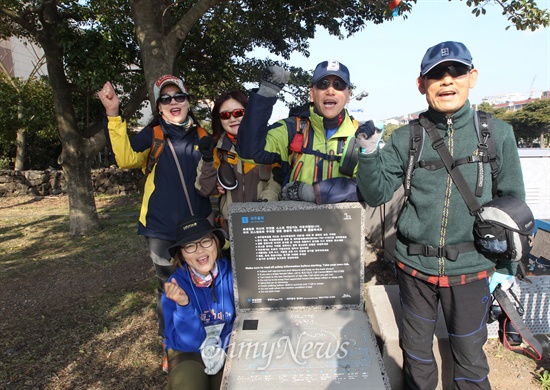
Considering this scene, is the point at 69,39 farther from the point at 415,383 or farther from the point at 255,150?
the point at 415,383

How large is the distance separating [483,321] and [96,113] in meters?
12.3

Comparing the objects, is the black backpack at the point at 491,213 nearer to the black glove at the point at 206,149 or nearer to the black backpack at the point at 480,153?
the black backpack at the point at 480,153

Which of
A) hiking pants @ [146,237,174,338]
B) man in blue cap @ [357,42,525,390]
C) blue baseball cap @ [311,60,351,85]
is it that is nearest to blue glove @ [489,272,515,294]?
man in blue cap @ [357,42,525,390]

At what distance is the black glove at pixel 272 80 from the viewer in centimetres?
221

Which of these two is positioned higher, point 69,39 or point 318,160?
point 69,39

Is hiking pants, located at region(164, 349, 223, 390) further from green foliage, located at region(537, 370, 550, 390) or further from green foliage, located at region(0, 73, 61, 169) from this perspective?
green foliage, located at region(0, 73, 61, 169)

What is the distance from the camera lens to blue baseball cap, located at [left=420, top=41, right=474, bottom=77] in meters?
2.07

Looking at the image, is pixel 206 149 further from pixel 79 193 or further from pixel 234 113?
pixel 79 193

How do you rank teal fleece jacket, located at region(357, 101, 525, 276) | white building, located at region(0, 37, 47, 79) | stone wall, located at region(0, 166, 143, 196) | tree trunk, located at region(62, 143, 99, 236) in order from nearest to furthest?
teal fleece jacket, located at region(357, 101, 525, 276), tree trunk, located at region(62, 143, 99, 236), stone wall, located at region(0, 166, 143, 196), white building, located at region(0, 37, 47, 79)

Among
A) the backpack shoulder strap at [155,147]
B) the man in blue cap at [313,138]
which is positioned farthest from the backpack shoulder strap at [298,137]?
the backpack shoulder strap at [155,147]

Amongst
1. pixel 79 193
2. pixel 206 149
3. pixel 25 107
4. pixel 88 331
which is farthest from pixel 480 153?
pixel 25 107

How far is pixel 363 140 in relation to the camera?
204 cm

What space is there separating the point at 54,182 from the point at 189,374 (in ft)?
49.7

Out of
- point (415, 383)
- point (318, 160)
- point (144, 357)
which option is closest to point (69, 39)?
point (144, 357)
